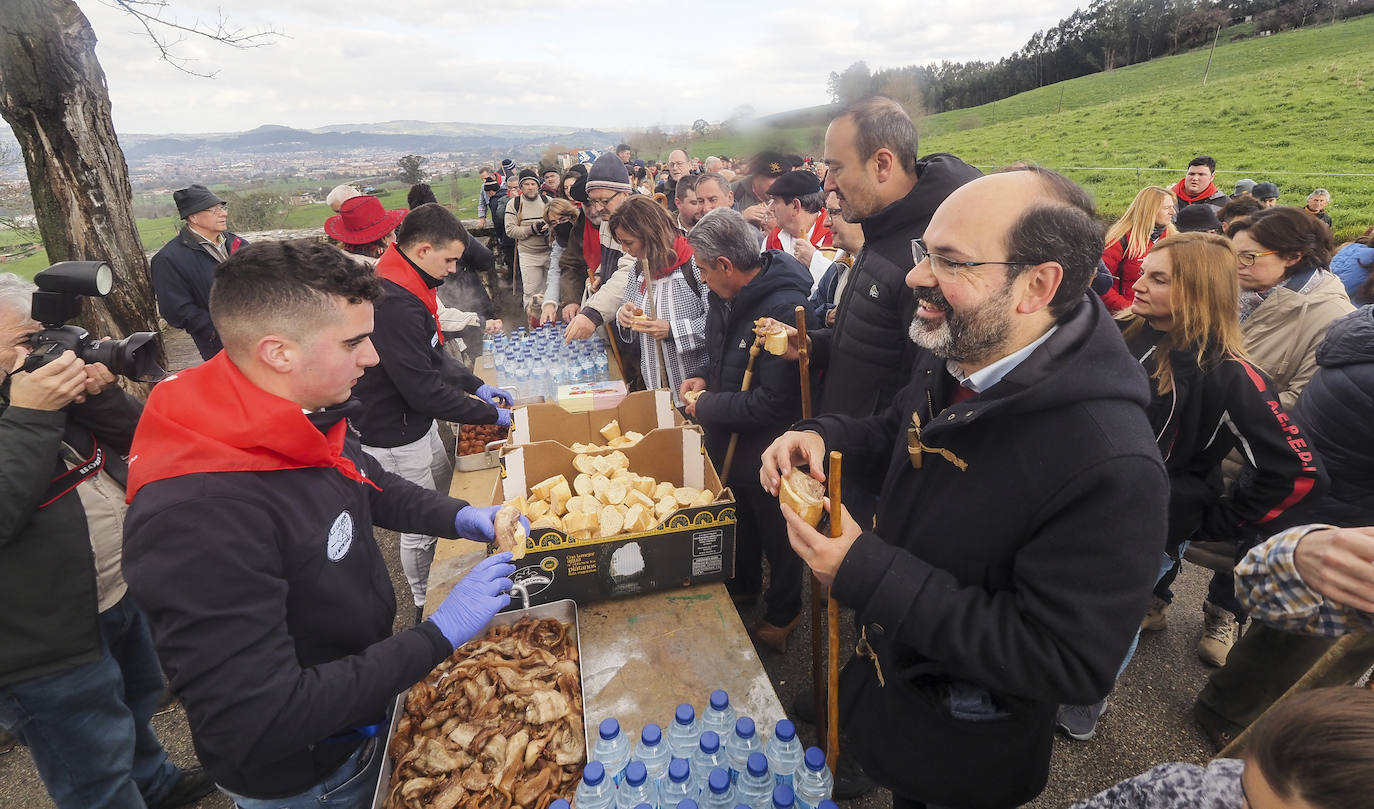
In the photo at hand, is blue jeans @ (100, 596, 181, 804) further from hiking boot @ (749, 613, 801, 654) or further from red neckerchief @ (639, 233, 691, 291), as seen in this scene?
red neckerchief @ (639, 233, 691, 291)

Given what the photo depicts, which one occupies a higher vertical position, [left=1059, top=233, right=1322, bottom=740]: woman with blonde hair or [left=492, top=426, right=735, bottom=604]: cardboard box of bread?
[left=1059, top=233, right=1322, bottom=740]: woman with blonde hair

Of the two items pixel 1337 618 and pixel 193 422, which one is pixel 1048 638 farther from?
pixel 193 422

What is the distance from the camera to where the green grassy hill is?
13.1 m

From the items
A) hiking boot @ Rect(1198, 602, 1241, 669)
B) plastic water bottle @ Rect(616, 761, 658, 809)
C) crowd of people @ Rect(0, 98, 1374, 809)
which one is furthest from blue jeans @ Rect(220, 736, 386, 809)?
hiking boot @ Rect(1198, 602, 1241, 669)

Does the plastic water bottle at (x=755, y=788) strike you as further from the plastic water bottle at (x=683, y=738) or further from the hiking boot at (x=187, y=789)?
the hiking boot at (x=187, y=789)

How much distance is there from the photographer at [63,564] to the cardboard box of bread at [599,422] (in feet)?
6.25

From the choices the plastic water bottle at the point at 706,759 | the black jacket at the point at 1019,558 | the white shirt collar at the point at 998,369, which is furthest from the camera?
the plastic water bottle at the point at 706,759

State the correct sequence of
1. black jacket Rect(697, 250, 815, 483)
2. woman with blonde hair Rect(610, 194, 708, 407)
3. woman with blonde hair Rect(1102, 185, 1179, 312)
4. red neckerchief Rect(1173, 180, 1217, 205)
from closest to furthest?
black jacket Rect(697, 250, 815, 483) → woman with blonde hair Rect(610, 194, 708, 407) → woman with blonde hair Rect(1102, 185, 1179, 312) → red neckerchief Rect(1173, 180, 1217, 205)

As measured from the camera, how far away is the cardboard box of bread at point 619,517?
8.47 feet

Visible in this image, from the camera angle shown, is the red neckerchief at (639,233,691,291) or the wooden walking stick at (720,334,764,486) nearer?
the wooden walking stick at (720,334,764,486)

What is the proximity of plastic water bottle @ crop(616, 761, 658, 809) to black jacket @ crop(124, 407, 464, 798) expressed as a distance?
0.68 meters

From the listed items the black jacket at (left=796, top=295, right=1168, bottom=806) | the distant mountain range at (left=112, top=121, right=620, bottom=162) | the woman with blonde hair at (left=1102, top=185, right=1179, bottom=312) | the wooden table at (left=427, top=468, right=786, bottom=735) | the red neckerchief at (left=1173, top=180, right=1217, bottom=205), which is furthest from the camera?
the distant mountain range at (left=112, top=121, right=620, bottom=162)

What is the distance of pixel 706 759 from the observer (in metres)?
1.82

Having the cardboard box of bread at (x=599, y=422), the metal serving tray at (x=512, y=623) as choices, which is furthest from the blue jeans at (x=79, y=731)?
the cardboard box of bread at (x=599, y=422)
